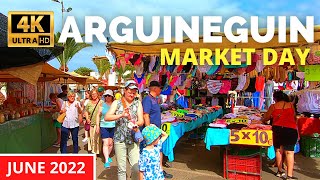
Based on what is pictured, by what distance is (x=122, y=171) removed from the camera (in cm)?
417

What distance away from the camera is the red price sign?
103 inches

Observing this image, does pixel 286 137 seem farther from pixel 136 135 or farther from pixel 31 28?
pixel 31 28

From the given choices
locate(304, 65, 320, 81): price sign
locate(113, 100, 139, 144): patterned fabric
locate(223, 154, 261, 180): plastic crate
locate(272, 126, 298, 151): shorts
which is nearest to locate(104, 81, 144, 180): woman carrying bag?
locate(113, 100, 139, 144): patterned fabric

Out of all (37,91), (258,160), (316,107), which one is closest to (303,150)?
(316,107)

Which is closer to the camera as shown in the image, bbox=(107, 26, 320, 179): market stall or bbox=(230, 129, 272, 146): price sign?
bbox=(230, 129, 272, 146): price sign

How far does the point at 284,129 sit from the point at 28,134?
543cm

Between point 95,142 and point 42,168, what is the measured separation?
4.71m

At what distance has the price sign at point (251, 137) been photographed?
5.11m

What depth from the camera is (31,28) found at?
5.24m

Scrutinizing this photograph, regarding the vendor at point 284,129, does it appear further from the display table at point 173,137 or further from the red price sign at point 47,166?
the red price sign at point 47,166

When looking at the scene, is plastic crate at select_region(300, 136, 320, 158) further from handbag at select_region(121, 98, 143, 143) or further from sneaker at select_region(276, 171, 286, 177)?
handbag at select_region(121, 98, 143, 143)

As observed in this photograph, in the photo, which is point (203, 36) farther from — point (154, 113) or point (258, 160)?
point (258, 160)

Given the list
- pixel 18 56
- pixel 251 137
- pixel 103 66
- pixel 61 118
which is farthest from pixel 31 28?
pixel 103 66

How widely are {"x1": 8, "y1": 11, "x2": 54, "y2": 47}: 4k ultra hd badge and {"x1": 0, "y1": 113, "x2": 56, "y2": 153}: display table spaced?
5.34 ft
